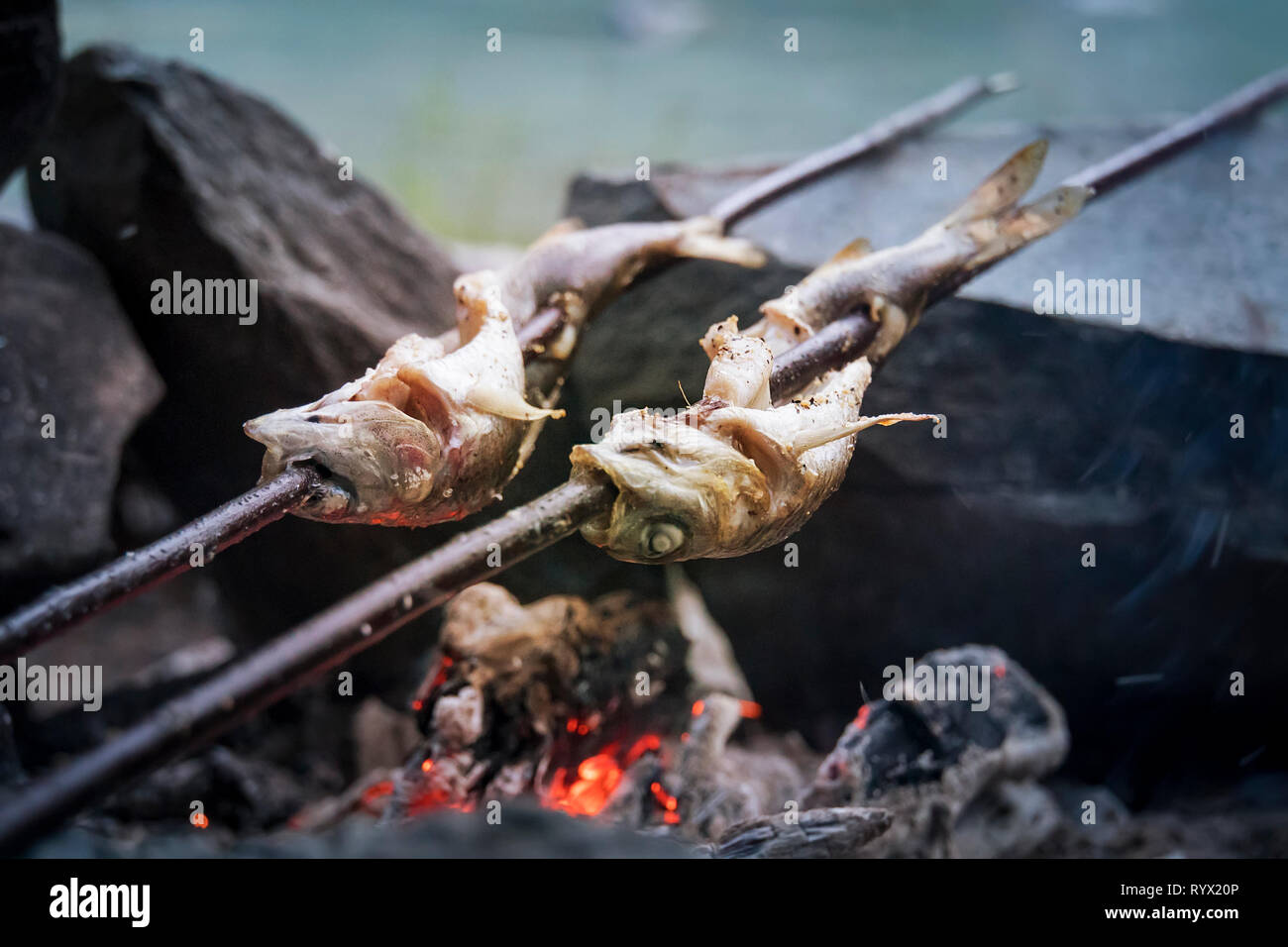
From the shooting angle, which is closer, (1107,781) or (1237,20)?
(1107,781)

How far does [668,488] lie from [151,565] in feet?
2.87

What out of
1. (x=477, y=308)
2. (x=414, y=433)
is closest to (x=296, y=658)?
(x=414, y=433)

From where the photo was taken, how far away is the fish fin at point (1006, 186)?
2506 millimetres

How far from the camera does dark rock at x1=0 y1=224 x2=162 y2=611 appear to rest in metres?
2.96

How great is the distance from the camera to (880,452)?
124 inches

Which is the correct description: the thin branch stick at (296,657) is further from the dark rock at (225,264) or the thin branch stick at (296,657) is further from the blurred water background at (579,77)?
the blurred water background at (579,77)

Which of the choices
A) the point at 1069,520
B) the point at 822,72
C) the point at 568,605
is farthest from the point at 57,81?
the point at 822,72

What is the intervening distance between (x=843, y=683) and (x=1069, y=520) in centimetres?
100

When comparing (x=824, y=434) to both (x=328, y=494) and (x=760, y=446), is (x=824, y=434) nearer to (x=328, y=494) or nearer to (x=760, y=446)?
(x=760, y=446)

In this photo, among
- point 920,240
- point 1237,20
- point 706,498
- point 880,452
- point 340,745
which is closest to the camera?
point 706,498

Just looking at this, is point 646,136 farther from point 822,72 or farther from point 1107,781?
point 1107,781

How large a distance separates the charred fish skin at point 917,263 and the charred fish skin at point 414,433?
0.70 m

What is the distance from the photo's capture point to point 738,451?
5.50 feet
